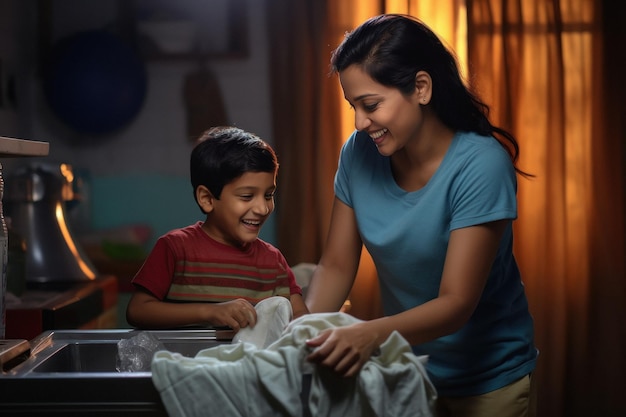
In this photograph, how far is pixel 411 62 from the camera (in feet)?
4.18

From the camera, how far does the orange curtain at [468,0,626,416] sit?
3.22 m

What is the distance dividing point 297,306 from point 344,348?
18.5 inches

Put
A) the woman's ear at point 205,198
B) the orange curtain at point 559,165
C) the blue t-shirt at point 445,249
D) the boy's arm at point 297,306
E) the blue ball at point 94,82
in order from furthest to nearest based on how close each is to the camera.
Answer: the orange curtain at point 559,165 → the blue ball at point 94,82 → the woman's ear at point 205,198 → the boy's arm at point 297,306 → the blue t-shirt at point 445,249

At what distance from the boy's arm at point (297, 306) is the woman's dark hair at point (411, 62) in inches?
15.7

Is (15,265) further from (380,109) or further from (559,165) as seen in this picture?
(559,165)

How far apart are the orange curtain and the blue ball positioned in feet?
4.47

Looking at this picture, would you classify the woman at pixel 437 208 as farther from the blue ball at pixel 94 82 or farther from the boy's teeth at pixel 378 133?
the blue ball at pixel 94 82

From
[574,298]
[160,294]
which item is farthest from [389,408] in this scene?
[574,298]

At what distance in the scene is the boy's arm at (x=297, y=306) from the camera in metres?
1.37

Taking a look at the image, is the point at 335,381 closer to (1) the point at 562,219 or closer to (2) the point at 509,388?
(2) the point at 509,388

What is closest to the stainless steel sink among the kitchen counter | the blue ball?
the kitchen counter

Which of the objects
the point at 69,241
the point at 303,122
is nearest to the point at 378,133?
the point at 69,241

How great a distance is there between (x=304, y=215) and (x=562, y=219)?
1036 mm

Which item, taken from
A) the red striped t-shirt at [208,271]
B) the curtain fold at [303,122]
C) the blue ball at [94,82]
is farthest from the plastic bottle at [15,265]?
the curtain fold at [303,122]
